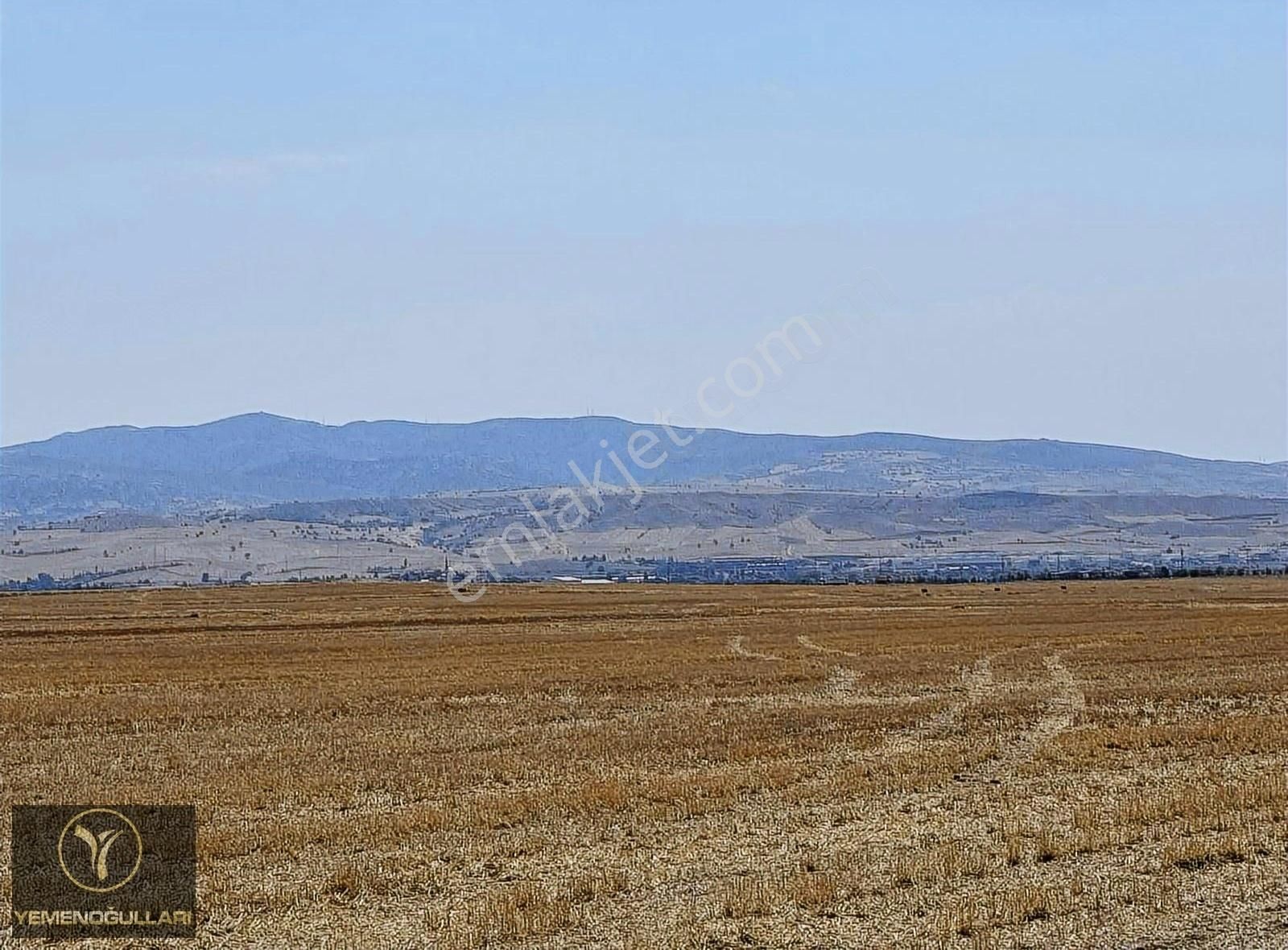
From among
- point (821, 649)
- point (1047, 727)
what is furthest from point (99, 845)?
point (821, 649)

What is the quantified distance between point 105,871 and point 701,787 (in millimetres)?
7467

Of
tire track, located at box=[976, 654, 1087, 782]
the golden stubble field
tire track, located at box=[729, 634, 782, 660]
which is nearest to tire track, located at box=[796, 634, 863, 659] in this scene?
the golden stubble field

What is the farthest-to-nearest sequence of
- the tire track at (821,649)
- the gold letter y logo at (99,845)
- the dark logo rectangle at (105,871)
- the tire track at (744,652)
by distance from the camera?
the tire track at (821,649)
the tire track at (744,652)
the gold letter y logo at (99,845)
the dark logo rectangle at (105,871)

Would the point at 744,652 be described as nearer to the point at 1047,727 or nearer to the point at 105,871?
the point at 1047,727

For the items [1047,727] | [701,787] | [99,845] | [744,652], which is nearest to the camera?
[99,845]

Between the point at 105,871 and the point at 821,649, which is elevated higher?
the point at 105,871

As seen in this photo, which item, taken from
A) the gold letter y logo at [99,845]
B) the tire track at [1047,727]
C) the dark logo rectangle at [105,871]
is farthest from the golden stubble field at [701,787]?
the gold letter y logo at [99,845]

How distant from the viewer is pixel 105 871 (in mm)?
14000

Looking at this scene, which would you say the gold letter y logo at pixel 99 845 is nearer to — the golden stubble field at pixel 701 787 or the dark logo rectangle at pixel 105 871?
the dark logo rectangle at pixel 105 871

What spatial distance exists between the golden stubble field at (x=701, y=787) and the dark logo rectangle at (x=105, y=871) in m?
0.33

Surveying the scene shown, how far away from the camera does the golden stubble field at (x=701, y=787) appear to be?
12.4 meters

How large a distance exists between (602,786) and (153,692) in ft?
55.4

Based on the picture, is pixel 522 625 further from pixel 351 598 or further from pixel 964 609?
pixel 351 598

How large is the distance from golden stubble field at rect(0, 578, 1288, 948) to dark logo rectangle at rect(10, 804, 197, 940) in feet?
1.09
